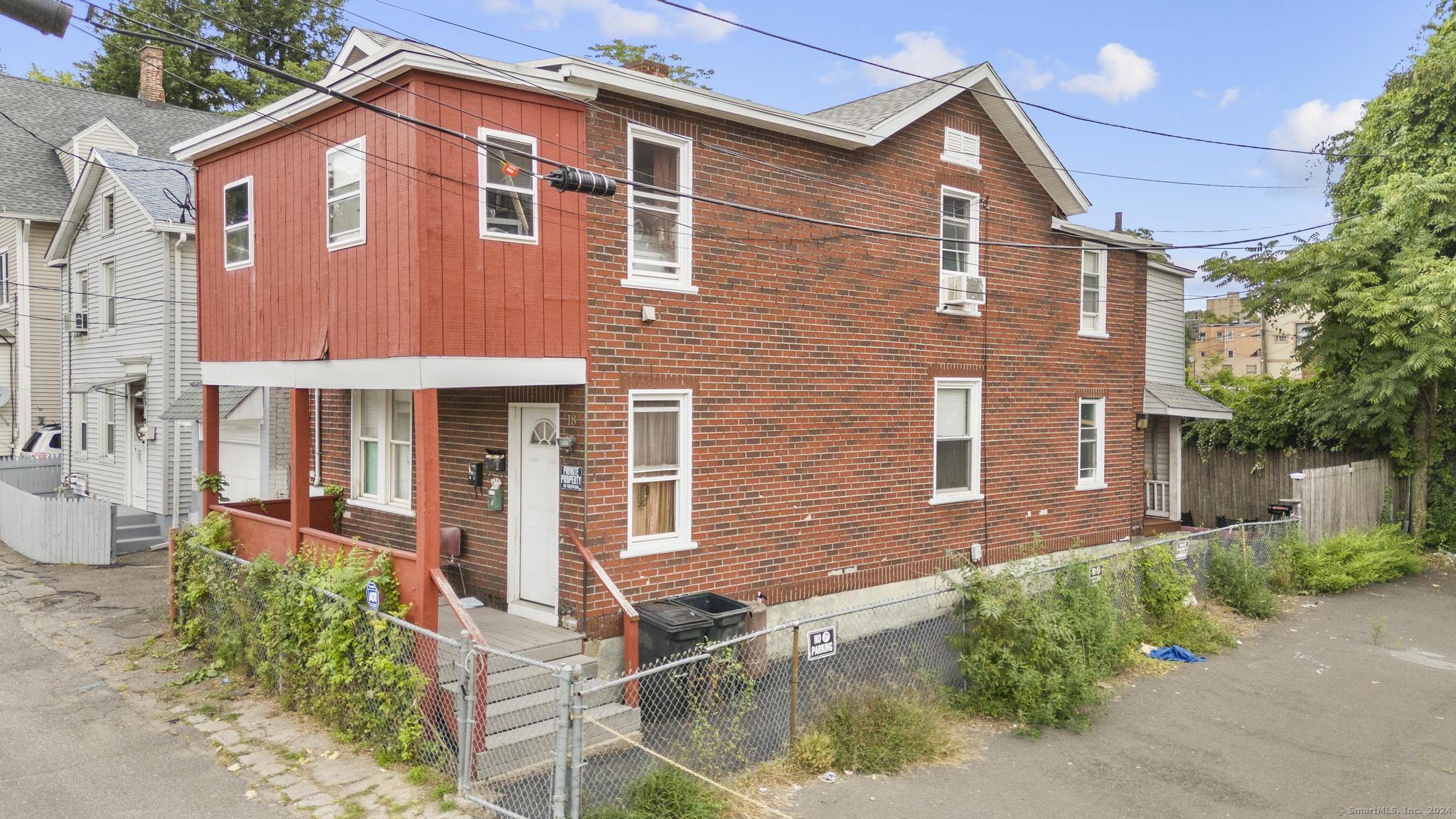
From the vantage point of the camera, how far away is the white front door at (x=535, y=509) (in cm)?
957

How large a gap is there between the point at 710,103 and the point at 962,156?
16.0 feet

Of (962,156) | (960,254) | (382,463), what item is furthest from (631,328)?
(962,156)

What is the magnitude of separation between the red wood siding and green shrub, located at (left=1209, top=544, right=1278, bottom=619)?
9.73 m

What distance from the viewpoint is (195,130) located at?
80.7 feet

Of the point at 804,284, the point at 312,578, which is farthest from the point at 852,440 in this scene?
the point at 312,578

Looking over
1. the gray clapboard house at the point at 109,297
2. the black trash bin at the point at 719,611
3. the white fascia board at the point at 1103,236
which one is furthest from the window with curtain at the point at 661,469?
the gray clapboard house at the point at 109,297

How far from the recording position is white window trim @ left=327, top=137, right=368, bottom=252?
28.8 ft

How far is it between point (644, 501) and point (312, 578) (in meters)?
3.27

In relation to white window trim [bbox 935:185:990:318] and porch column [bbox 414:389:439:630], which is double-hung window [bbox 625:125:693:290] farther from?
white window trim [bbox 935:185:990:318]

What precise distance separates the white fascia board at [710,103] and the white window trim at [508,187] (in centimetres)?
77

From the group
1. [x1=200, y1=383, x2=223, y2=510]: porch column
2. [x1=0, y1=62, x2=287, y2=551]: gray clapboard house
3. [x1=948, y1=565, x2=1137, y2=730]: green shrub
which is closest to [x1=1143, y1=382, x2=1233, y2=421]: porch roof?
[x1=948, y1=565, x2=1137, y2=730]: green shrub

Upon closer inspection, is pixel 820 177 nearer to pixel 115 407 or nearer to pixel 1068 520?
pixel 1068 520

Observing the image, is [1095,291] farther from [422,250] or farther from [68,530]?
[68,530]

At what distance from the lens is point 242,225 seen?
10906 millimetres
